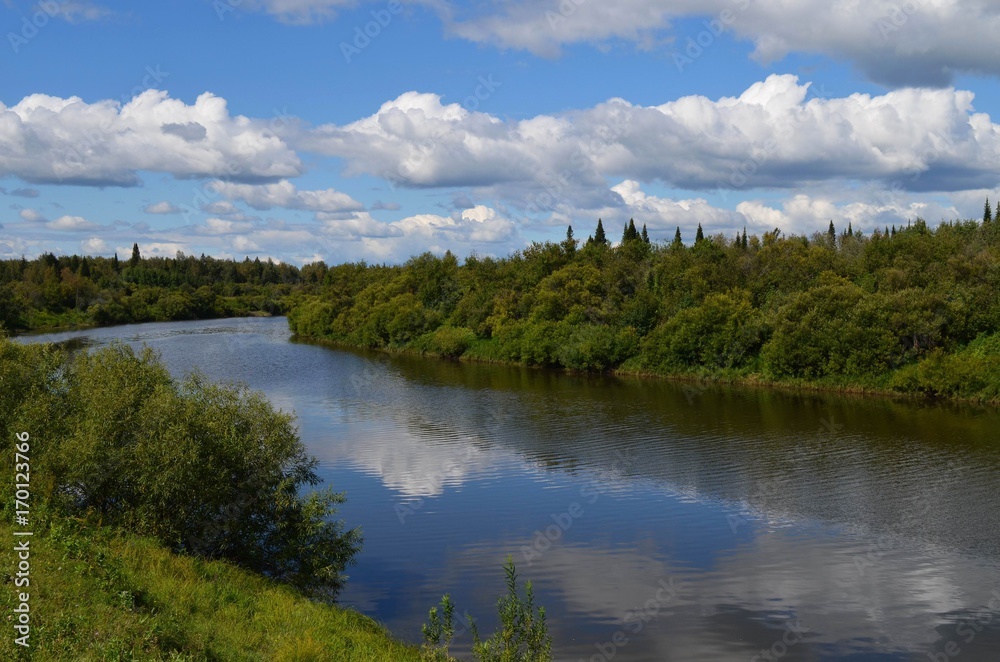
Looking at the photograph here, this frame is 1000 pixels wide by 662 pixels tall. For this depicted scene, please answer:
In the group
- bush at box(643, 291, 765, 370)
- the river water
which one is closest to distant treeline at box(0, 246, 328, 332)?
bush at box(643, 291, 765, 370)

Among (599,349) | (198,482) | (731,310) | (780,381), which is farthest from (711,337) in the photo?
(198,482)

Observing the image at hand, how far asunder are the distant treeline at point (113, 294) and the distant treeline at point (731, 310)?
50534 mm

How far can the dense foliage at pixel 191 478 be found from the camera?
67.5 feet

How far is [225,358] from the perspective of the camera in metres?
83.9

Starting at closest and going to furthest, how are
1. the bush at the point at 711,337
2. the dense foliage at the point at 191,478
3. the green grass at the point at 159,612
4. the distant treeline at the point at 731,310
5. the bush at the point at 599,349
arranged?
the green grass at the point at 159,612 → the dense foliage at the point at 191,478 → the distant treeline at the point at 731,310 → the bush at the point at 711,337 → the bush at the point at 599,349

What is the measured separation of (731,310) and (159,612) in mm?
60720

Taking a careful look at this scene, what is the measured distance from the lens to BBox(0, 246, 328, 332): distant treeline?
13188cm

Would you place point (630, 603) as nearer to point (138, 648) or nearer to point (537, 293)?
point (138, 648)

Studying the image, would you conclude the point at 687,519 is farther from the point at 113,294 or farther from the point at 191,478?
the point at 113,294

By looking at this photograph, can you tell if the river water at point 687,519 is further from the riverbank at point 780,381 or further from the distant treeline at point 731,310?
the distant treeline at point 731,310

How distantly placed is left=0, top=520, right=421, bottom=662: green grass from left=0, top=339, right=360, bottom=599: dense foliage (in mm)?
1182

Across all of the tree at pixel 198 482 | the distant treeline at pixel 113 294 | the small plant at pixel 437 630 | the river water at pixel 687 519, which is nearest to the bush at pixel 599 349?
the river water at pixel 687 519

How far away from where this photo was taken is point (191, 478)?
802 inches

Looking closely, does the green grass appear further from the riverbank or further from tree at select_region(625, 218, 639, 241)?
tree at select_region(625, 218, 639, 241)
